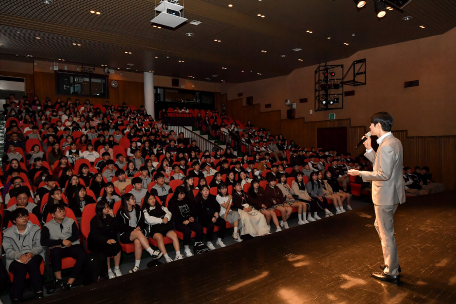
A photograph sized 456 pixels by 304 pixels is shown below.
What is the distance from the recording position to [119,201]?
411 cm

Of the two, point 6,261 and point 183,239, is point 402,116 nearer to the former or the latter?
point 183,239

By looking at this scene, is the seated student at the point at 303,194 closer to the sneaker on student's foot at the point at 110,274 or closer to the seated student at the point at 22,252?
the sneaker on student's foot at the point at 110,274

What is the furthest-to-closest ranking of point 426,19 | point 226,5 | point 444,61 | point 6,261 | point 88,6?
point 444,61, point 426,19, point 226,5, point 88,6, point 6,261

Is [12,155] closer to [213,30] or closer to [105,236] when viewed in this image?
[105,236]

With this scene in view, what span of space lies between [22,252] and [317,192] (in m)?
5.18

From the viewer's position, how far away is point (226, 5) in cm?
702

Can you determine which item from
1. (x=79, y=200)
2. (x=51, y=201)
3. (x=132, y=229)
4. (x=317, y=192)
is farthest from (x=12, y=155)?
(x=317, y=192)

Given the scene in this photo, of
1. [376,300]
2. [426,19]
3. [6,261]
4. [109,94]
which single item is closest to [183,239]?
[6,261]

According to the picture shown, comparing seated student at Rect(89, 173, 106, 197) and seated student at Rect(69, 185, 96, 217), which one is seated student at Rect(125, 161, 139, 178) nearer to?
seated student at Rect(89, 173, 106, 197)

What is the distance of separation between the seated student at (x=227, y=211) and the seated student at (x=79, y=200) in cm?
195

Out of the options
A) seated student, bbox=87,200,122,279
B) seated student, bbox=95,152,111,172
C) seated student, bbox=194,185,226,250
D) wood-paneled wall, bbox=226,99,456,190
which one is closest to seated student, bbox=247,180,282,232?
seated student, bbox=194,185,226,250

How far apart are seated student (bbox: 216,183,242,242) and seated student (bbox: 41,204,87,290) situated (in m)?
2.15

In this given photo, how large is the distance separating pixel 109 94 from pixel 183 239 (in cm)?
1150

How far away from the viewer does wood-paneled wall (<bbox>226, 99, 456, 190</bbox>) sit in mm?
8914
